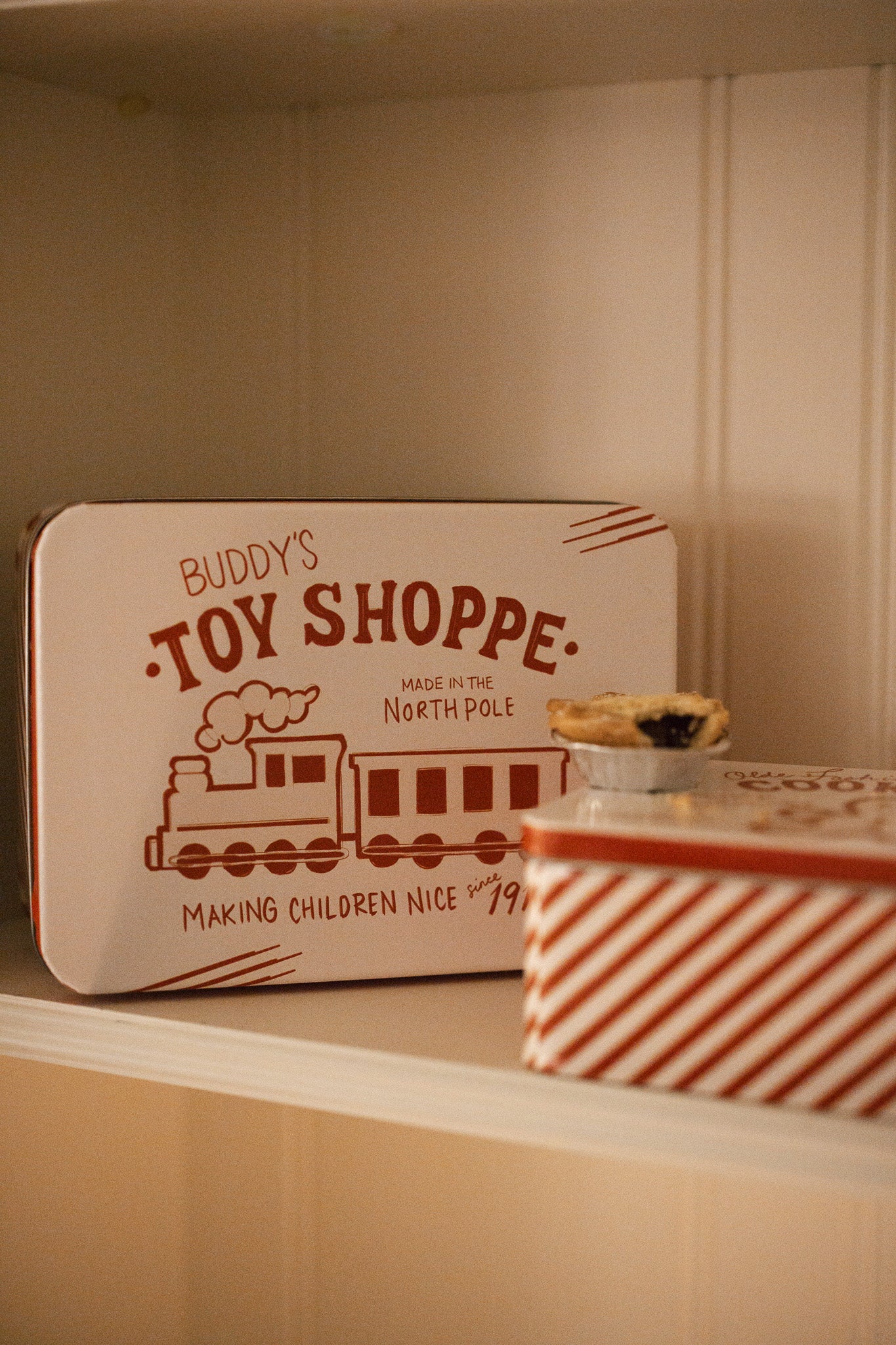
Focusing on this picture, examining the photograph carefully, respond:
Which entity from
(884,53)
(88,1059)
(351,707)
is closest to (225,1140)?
(88,1059)

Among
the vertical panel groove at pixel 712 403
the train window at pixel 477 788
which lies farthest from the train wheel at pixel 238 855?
the vertical panel groove at pixel 712 403

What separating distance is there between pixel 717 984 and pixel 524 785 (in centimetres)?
18

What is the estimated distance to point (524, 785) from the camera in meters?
0.63

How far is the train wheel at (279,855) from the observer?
2.01 ft

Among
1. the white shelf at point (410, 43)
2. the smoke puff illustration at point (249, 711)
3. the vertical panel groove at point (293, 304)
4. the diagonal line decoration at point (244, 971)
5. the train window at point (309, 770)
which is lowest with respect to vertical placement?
the diagonal line decoration at point (244, 971)

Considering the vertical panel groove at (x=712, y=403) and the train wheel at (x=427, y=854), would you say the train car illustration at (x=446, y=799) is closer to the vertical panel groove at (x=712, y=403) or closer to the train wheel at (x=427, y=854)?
the train wheel at (x=427, y=854)

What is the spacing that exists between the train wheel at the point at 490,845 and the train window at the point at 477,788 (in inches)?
0.5

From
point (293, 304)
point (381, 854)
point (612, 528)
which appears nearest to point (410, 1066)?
point (381, 854)

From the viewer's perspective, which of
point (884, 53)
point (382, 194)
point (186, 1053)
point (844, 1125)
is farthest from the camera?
point (382, 194)

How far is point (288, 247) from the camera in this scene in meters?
0.86

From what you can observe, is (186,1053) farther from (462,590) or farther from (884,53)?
(884,53)

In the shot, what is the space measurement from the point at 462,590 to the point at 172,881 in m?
0.21

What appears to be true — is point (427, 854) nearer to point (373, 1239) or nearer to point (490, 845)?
point (490, 845)

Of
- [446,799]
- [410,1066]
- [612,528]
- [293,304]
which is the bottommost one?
[410,1066]
